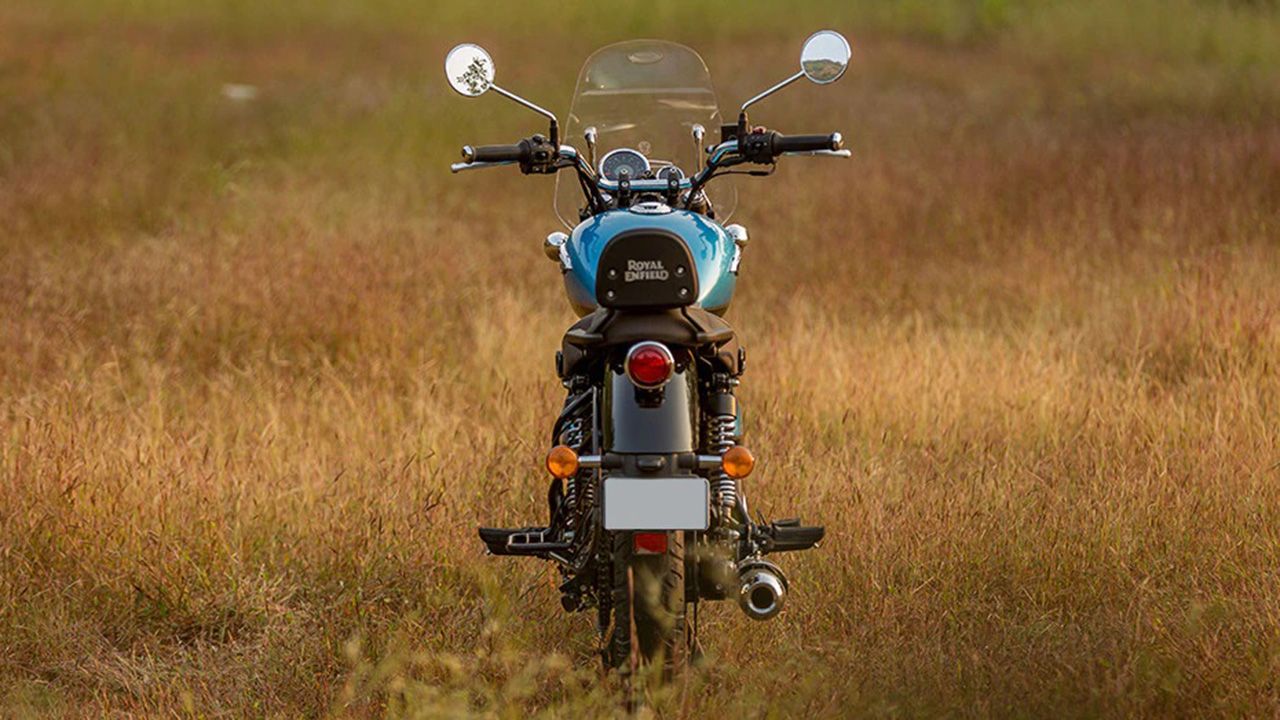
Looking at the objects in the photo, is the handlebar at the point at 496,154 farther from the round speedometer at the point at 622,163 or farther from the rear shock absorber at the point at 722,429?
the rear shock absorber at the point at 722,429

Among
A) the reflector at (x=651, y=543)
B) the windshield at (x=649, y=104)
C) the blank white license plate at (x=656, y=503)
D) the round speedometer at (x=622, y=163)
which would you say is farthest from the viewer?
the windshield at (x=649, y=104)

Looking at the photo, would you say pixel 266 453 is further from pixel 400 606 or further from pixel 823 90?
pixel 823 90

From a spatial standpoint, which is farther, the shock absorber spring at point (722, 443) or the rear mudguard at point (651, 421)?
the shock absorber spring at point (722, 443)

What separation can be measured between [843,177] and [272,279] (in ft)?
18.4

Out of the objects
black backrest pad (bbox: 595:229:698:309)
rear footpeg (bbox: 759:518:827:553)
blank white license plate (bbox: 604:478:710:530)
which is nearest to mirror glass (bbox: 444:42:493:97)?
black backrest pad (bbox: 595:229:698:309)

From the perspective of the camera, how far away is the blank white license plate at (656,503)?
12.6ft

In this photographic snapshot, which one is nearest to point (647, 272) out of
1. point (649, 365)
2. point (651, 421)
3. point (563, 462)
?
point (649, 365)

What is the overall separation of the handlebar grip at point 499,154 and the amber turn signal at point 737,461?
106 cm

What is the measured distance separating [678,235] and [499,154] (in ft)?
2.31

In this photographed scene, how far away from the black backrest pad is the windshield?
92 centimetres

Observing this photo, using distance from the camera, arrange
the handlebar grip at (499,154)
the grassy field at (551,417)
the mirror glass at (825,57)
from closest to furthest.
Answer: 1. the grassy field at (551,417)
2. the handlebar grip at (499,154)
3. the mirror glass at (825,57)

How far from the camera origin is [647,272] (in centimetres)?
399

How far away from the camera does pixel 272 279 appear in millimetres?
8781

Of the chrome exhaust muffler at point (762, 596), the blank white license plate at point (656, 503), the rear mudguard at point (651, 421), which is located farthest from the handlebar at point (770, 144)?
the chrome exhaust muffler at point (762, 596)
